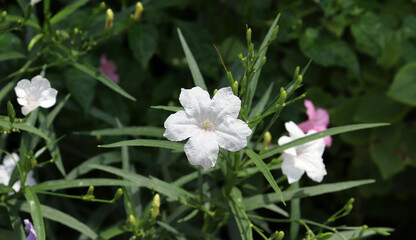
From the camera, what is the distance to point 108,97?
2105mm

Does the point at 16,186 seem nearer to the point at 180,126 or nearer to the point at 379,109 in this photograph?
the point at 180,126

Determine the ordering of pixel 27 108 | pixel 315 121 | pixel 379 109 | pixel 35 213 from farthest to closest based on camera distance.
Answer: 1. pixel 379 109
2. pixel 315 121
3. pixel 27 108
4. pixel 35 213

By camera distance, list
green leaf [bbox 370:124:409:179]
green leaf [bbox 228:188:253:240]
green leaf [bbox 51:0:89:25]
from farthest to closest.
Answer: green leaf [bbox 370:124:409:179] → green leaf [bbox 51:0:89:25] → green leaf [bbox 228:188:253:240]

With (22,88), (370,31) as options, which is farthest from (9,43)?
(370,31)

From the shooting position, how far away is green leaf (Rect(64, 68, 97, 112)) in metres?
1.88

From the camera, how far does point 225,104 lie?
1.25 meters

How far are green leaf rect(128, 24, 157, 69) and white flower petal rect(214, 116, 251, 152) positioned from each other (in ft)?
2.69

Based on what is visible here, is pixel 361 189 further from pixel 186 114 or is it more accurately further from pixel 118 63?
pixel 186 114

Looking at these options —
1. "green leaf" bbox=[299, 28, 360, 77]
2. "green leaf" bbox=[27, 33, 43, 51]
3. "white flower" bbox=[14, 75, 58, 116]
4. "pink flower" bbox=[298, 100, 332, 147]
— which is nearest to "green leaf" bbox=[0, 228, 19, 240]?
"white flower" bbox=[14, 75, 58, 116]

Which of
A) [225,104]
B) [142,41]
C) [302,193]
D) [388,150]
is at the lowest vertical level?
[388,150]

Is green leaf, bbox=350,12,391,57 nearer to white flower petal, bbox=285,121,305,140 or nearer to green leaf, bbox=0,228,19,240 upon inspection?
white flower petal, bbox=285,121,305,140

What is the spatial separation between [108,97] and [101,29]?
307 mm

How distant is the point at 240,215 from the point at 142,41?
0.86 meters

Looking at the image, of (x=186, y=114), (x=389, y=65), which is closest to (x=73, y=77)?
(x=186, y=114)
